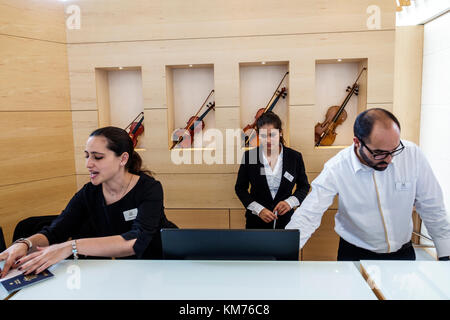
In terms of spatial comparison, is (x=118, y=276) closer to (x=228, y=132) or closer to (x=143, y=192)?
(x=143, y=192)

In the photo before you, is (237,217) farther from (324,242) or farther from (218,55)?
(218,55)

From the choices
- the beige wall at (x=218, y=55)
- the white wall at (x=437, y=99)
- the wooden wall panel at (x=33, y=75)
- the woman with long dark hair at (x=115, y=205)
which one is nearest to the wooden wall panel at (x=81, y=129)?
the beige wall at (x=218, y=55)

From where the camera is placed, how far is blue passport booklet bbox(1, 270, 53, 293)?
128 centimetres

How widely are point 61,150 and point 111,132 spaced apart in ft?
5.72

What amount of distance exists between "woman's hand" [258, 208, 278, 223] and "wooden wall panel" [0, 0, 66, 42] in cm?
255

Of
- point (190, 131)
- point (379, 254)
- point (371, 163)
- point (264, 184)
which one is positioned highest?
point (190, 131)

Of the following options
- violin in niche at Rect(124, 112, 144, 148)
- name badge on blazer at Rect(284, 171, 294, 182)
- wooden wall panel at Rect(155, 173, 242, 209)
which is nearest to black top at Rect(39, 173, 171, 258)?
name badge on blazer at Rect(284, 171, 294, 182)

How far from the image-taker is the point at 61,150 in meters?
3.30

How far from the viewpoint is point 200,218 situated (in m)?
3.39

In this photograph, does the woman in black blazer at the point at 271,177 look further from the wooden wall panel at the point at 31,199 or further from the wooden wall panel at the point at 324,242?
the wooden wall panel at the point at 31,199

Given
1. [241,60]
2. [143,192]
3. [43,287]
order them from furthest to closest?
[241,60]
[143,192]
[43,287]

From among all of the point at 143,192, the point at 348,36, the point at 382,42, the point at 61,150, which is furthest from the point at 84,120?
the point at 382,42

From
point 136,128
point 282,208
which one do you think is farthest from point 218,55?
point 282,208

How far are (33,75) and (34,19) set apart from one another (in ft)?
1.67
